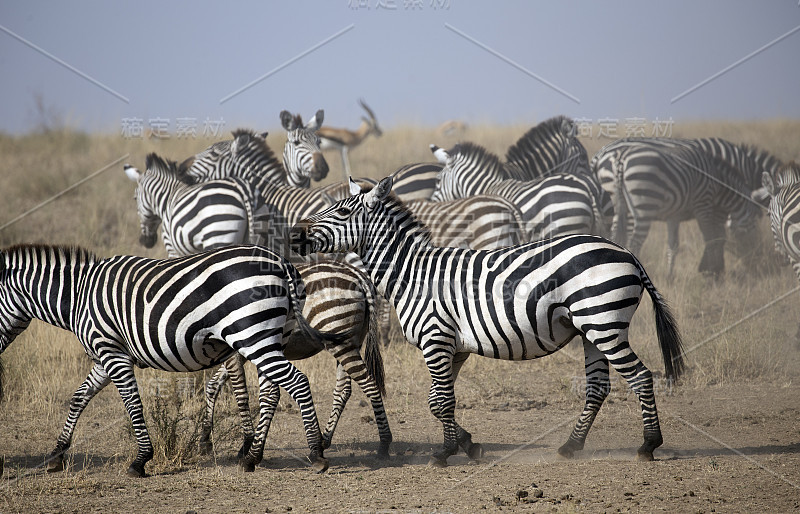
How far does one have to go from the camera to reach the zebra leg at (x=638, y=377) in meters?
5.43

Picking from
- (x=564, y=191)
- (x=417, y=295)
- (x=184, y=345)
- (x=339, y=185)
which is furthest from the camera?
(x=339, y=185)

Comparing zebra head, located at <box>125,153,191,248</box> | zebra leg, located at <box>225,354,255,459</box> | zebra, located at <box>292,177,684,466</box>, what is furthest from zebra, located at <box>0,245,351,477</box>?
zebra head, located at <box>125,153,191,248</box>

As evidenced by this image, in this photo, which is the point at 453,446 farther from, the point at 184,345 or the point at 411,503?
the point at 184,345

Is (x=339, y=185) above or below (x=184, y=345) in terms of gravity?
above

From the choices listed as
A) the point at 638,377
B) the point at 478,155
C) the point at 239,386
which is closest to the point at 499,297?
the point at 638,377

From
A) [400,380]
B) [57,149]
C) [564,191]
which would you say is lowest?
[400,380]

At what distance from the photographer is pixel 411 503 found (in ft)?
15.9

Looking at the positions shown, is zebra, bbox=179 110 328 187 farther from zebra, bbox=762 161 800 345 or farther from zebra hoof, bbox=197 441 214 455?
→ zebra, bbox=762 161 800 345

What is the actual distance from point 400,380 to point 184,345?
346 centimetres

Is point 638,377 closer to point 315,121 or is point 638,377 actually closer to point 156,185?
point 156,185

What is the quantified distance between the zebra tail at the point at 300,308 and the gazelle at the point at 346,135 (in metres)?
12.4

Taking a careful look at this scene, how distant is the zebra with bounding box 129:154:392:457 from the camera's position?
6.11m

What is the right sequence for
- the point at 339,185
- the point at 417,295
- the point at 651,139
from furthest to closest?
the point at 651,139 → the point at 339,185 → the point at 417,295

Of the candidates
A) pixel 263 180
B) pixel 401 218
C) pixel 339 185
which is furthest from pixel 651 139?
pixel 401 218
